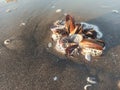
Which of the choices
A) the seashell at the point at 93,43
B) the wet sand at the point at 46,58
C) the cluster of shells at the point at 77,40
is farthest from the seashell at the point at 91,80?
the seashell at the point at 93,43

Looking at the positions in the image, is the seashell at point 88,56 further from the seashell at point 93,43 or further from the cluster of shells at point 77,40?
the seashell at point 93,43

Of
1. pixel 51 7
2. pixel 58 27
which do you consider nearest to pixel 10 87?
pixel 58 27

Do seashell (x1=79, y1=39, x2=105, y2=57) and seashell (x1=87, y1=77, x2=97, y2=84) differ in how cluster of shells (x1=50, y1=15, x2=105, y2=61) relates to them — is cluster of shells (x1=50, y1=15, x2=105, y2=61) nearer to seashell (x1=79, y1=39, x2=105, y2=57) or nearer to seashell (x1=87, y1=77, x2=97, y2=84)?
seashell (x1=79, y1=39, x2=105, y2=57)

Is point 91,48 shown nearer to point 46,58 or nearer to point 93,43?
point 93,43

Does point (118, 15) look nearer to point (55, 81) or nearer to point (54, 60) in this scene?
point (54, 60)

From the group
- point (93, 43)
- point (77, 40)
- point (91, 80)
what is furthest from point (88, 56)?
point (91, 80)

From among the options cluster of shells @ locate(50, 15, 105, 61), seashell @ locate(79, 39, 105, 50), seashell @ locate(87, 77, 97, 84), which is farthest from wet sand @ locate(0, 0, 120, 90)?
seashell @ locate(79, 39, 105, 50)
